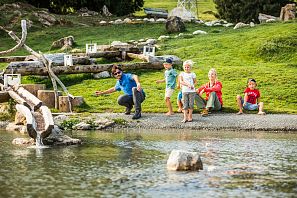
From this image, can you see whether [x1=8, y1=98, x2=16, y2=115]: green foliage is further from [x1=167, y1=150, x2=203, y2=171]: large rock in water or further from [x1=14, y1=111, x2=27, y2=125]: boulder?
[x1=167, y1=150, x2=203, y2=171]: large rock in water

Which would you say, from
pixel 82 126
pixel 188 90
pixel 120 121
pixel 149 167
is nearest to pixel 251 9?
pixel 188 90

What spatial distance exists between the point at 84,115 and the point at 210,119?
4.35 metres

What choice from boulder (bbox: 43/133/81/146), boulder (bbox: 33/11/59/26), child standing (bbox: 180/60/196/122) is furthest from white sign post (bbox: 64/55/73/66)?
boulder (bbox: 33/11/59/26)

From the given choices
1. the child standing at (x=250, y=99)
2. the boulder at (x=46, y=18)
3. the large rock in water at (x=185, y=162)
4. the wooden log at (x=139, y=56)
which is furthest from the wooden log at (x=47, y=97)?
the boulder at (x=46, y=18)

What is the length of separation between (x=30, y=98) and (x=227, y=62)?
48.6 feet

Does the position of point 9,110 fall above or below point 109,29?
below

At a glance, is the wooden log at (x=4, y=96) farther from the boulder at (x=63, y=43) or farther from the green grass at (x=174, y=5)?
the green grass at (x=174, y=5)

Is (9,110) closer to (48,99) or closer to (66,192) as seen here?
(48,99)

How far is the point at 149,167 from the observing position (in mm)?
18375

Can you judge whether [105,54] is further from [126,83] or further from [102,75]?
[126,83]

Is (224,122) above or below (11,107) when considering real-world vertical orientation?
below

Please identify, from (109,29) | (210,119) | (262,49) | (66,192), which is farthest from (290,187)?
(109,29)

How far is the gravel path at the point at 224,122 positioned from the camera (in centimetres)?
2633

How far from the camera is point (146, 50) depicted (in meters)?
42.8
